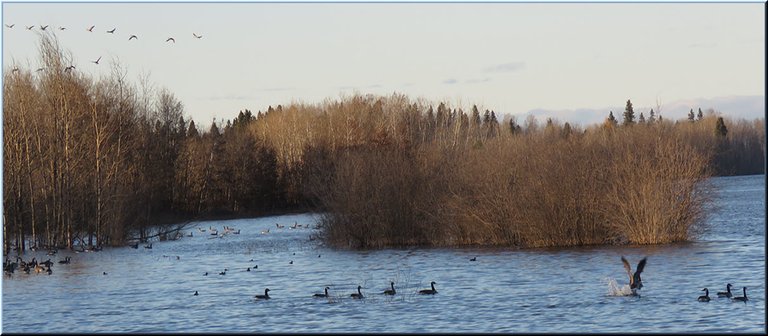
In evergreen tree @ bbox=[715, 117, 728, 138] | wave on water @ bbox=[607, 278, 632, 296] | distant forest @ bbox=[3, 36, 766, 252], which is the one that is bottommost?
wave on water @ bbox=[607, 278, 632, 296]

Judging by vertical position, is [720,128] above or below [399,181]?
above

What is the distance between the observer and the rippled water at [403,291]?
20.5 meters

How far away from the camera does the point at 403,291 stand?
2556cm

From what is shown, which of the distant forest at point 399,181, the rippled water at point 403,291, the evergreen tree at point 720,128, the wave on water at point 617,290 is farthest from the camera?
the evergreen tree at point 720,128

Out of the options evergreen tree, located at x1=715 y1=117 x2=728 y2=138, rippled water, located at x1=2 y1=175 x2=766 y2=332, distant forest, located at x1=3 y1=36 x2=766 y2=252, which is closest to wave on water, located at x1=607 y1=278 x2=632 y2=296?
rippled water, located at x1=2 y1=175 x2=766 y2=332

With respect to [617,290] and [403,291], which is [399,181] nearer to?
[403,291]

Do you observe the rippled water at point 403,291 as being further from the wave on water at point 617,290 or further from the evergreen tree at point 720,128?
the evergreen tree at point 720,128

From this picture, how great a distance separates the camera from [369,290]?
26219 millimetres

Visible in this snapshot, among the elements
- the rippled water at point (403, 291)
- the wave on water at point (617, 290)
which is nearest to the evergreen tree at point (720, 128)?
the rippled water at point (403, 291)

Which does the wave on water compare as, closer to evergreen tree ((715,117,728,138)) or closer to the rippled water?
the rippled water

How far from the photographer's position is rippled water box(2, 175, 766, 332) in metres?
20.5

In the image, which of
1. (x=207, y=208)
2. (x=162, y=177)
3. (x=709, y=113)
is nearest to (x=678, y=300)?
(x=162, y=177)

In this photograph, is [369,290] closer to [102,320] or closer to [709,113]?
[102,320]

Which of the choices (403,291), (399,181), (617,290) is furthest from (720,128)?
(617,290)
